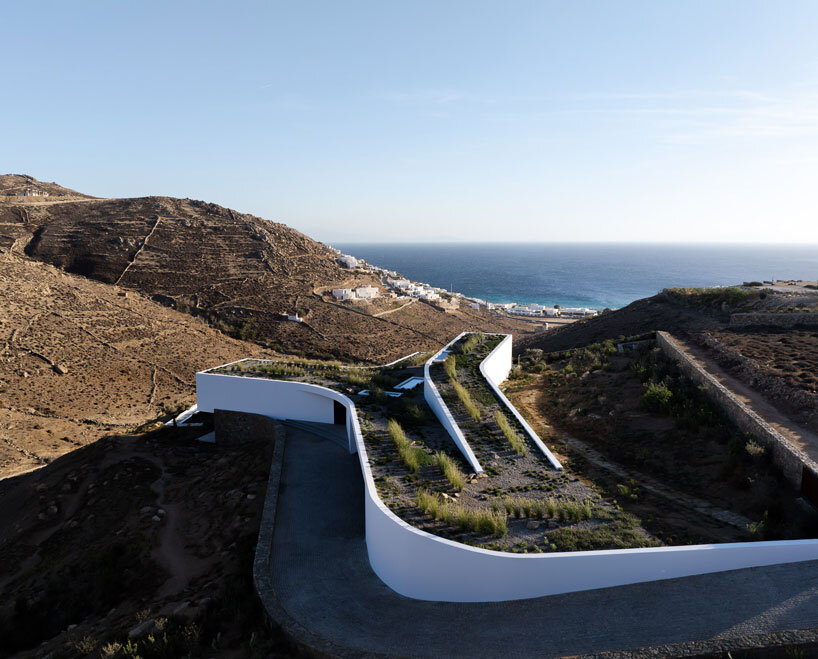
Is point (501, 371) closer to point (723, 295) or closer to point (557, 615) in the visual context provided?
point (557, 615)

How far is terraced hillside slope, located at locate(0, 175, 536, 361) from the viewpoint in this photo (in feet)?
124

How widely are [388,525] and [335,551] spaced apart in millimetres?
1806

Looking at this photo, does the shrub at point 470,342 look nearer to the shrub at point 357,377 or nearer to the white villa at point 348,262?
the shrub at point 357,377

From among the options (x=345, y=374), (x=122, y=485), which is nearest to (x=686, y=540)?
(x=345, y=374)

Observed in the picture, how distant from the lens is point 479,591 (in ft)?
21.3

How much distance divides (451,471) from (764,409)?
7.35 m

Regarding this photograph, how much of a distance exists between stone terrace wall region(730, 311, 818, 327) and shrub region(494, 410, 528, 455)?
12.7 meters

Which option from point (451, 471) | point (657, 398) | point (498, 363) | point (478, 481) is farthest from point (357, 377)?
point (657, 398)

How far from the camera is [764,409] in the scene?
34.0 feet

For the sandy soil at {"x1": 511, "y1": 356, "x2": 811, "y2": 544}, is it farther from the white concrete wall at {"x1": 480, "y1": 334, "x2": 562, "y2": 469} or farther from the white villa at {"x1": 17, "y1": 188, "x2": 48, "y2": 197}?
the white villa at {"x1": 17, "y1": 188, "x2": 48, "y2": 197}

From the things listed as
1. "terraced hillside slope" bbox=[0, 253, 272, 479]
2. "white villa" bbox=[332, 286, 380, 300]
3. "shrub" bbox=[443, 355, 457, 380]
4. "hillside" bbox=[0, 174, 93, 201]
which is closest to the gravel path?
"shrub" bbox=[443, 355, 457, 380]

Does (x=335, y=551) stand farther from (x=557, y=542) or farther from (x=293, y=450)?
(x=293, y=450)

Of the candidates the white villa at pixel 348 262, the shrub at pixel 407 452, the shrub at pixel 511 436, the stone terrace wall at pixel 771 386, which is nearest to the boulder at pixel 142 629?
the shrub at pixel 407 452

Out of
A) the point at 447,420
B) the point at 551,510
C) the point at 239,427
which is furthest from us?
the point at 239,427
